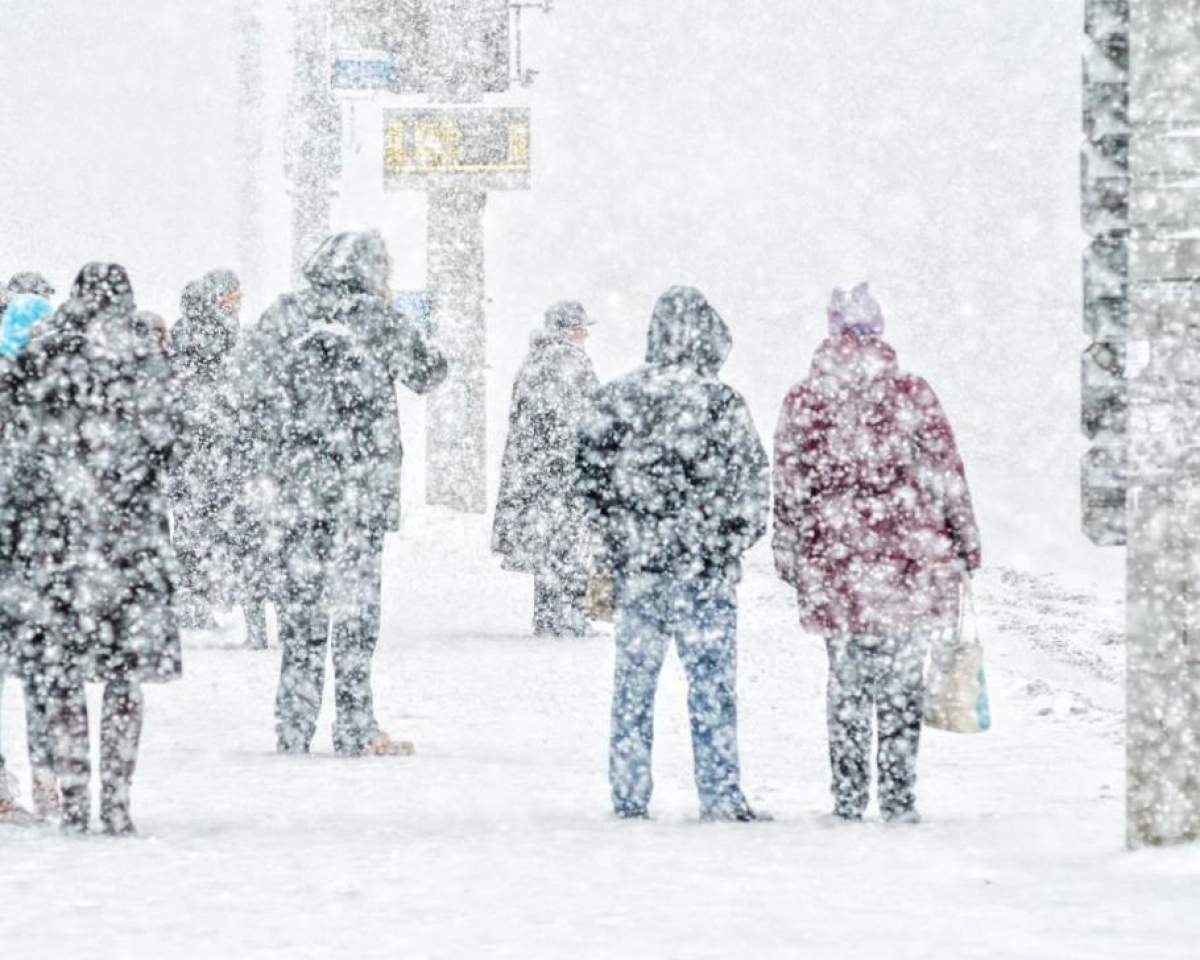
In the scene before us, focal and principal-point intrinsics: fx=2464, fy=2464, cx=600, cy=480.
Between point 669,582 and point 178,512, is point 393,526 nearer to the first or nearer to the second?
point 669,582

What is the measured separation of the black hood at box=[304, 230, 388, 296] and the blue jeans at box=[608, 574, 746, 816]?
71.4 inches

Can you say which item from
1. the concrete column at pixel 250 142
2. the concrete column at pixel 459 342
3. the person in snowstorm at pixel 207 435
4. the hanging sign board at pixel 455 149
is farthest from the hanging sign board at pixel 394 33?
the person in snowstorm at pixel 207 435

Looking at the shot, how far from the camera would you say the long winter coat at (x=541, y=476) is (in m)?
12.5

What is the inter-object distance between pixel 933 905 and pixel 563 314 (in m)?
7.05

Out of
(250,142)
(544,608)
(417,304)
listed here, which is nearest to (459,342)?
(417,304)

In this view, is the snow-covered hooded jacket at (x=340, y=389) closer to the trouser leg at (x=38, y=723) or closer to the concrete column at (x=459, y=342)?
the trouser leg at (x=38, y=723)

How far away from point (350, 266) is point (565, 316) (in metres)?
3.93

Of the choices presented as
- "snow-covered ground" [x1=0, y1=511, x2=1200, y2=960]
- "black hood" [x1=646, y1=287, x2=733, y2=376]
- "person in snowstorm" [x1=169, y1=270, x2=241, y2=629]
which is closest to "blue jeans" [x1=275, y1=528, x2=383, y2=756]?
"snow-covered ground" [x1=0, y1=511, x2=1200, y2=960]

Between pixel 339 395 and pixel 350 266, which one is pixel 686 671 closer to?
pixel 339 395

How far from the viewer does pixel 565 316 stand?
40.9ft

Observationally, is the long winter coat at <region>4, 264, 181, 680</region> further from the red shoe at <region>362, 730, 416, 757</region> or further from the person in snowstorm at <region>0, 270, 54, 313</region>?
the person in snowstorm at <region>0, 270, 54, 313</region>

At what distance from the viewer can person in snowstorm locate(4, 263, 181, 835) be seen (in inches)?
270

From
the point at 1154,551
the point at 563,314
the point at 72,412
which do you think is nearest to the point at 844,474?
the point at 1154,551

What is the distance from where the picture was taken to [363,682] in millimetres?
8586
